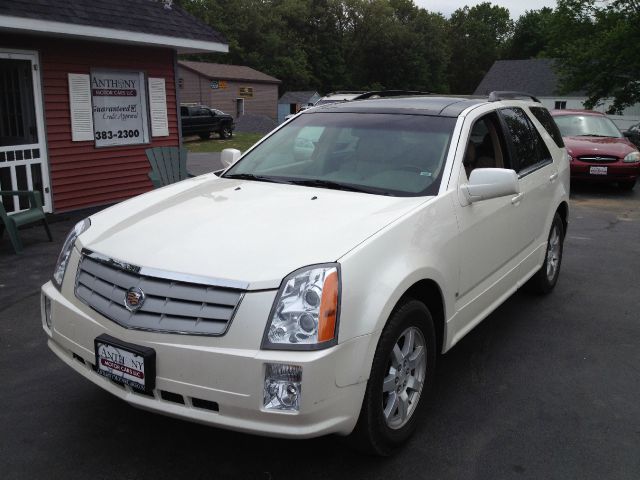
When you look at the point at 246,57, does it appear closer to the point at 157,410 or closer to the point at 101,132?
the point at 101,132

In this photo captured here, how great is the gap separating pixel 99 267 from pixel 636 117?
153ft

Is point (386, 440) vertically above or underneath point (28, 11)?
underneath

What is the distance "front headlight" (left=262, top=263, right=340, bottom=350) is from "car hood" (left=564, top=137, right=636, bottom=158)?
11.4 meters

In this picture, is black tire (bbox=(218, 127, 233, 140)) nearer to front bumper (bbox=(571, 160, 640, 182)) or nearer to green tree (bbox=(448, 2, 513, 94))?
front bumper (bbox=(571, 160, 640, 182))

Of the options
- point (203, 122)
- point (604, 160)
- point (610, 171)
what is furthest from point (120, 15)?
point (203, 122)

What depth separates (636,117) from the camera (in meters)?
43.1

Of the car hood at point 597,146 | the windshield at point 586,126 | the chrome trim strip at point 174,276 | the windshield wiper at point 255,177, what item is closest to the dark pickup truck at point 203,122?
the windshield at point 586,126

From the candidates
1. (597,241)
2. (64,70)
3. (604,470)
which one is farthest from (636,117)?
(604,470)

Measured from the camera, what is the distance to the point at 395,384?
3070 millimetres

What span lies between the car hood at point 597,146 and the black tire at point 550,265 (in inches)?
298

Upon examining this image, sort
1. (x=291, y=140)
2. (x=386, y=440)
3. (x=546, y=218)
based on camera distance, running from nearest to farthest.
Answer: (x=386, y=440) → (x=291, y=140) → (x=546, y=218)

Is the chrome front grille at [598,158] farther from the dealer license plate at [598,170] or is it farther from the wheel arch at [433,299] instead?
the wheel arch at [433,299]

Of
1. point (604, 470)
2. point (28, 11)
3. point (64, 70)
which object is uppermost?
point (28, 11)

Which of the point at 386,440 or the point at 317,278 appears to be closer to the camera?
the point at 317,278
